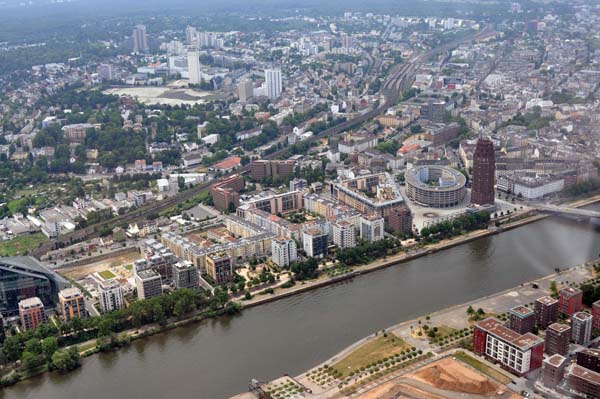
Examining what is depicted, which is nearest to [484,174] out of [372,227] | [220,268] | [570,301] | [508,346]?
[372,227]

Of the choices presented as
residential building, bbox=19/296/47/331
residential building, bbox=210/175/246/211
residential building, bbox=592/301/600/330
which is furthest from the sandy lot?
residential building, bbox=592/301/600/330

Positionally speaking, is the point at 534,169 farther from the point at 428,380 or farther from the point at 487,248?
the point at 428,380

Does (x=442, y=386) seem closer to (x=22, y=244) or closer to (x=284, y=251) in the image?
(x=284, y=251)

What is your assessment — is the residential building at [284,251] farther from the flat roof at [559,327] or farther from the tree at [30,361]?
the flat roof at [559,327]

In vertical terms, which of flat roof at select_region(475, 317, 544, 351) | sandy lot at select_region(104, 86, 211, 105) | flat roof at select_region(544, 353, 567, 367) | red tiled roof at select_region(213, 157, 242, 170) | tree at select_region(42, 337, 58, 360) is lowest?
tree at select_region(42, 337, 58, 360)

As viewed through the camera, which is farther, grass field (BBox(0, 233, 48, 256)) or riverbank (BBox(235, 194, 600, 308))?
grass field (BBox(0, 233, 48, 256))

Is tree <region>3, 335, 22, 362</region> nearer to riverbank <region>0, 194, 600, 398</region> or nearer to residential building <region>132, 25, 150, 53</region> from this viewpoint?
riverbank <region>0, 194, 600, 398</region>

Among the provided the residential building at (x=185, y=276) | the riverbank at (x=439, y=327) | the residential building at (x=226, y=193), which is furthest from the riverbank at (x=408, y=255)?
the residential building at (x=226, y=193)
